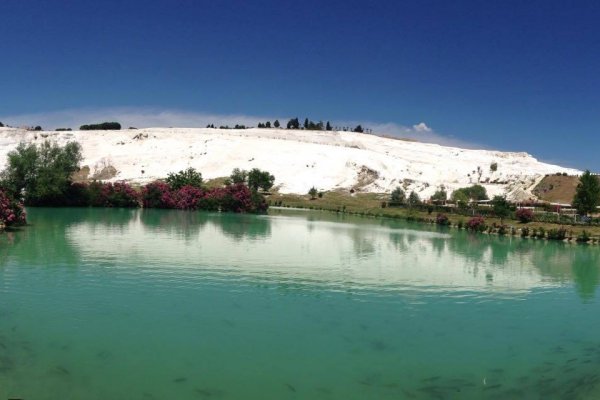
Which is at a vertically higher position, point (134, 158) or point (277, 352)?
point (134, 158)

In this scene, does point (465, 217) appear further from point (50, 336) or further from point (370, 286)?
point (50, 336)

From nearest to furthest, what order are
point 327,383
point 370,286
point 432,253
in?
1. point 327,383
2. point 370,286
3. point 432,253

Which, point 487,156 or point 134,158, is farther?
point 487,156

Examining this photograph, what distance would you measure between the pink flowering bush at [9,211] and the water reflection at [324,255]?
1.66m

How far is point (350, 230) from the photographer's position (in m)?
66.2

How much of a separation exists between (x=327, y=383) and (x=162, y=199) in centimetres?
8798

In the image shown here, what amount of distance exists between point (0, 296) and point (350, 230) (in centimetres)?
4765

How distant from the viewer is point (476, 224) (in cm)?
7900

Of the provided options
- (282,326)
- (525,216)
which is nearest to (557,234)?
(525,216)

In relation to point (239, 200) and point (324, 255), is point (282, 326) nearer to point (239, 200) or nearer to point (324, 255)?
point (324, 255)

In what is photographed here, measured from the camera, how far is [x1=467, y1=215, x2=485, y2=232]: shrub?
78188 millimetres


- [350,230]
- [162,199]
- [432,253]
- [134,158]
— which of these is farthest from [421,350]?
[134,158]

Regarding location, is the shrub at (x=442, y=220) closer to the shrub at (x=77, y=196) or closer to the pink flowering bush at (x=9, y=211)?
the shrub at (x=77, y=196)

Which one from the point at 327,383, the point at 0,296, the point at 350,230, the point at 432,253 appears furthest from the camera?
the point at 350,230
